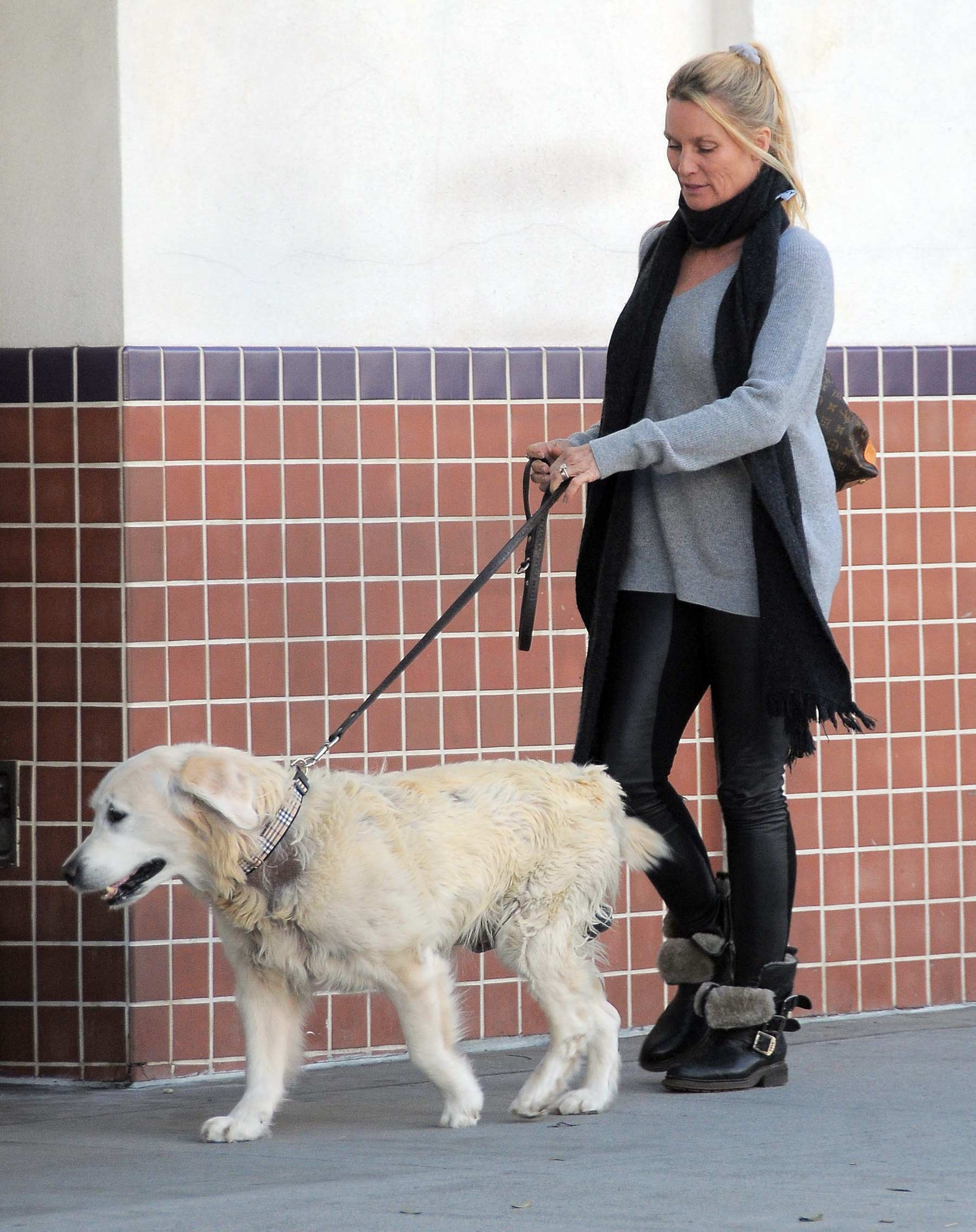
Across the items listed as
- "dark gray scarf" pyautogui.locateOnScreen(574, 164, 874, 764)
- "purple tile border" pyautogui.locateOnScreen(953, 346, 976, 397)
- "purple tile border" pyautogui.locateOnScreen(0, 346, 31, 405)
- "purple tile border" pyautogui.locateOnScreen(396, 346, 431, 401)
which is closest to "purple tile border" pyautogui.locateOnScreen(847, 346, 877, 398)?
"purple tile border" pyautogui.locateOnScreen(953, 346, 976, 397)

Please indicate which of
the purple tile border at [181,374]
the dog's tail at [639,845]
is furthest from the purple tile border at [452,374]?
the dog's tail at [639,845]

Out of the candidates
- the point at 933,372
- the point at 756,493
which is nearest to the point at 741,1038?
the point at 756,493

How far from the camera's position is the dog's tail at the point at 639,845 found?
4.46 m

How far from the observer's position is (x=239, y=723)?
510 cm

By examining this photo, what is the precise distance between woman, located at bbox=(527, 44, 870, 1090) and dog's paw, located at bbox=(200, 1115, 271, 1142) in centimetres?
104

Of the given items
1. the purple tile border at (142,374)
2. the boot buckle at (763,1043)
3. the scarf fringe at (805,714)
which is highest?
the purple tile border at (142,374)

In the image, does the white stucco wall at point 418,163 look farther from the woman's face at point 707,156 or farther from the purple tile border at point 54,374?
the woman's face at point 707,156

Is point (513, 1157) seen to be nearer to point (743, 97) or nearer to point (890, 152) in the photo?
point (743, 97)

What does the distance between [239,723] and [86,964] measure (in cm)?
79

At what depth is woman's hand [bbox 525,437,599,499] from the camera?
4.29 m

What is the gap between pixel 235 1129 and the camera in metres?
4.20

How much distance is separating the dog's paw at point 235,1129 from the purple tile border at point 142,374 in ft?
6.41

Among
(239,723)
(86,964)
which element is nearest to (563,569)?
(239,723)

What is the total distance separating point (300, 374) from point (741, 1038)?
2165 millimetres
